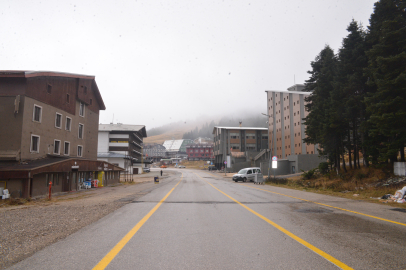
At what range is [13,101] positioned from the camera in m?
19.8

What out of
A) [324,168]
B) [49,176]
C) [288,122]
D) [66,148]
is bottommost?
[49,176]

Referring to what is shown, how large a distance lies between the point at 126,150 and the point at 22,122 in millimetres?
53360

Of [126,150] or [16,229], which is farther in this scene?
[126,150]

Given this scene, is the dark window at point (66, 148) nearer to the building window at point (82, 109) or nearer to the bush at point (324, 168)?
the building window at point (82, 109)

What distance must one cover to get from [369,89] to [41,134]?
29938 millimetres

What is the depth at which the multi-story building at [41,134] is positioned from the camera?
1781cm

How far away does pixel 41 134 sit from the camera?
2222cm

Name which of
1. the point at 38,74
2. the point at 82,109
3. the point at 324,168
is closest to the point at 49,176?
the point at 38,74

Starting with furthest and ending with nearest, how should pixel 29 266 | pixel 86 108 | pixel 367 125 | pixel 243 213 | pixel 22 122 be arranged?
pixel 86 108 → pixel 367 125 → pixel 22 122 → pixel 243 213 → pixel 29 266

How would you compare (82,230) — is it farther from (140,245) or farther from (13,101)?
(13,101)

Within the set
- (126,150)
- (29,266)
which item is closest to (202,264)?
(29,266)

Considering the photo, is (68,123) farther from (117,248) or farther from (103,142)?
(103,142)

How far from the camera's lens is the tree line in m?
18.6

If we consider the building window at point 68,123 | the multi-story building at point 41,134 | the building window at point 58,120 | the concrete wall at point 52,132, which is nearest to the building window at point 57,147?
the multi-story building at point 41,134
